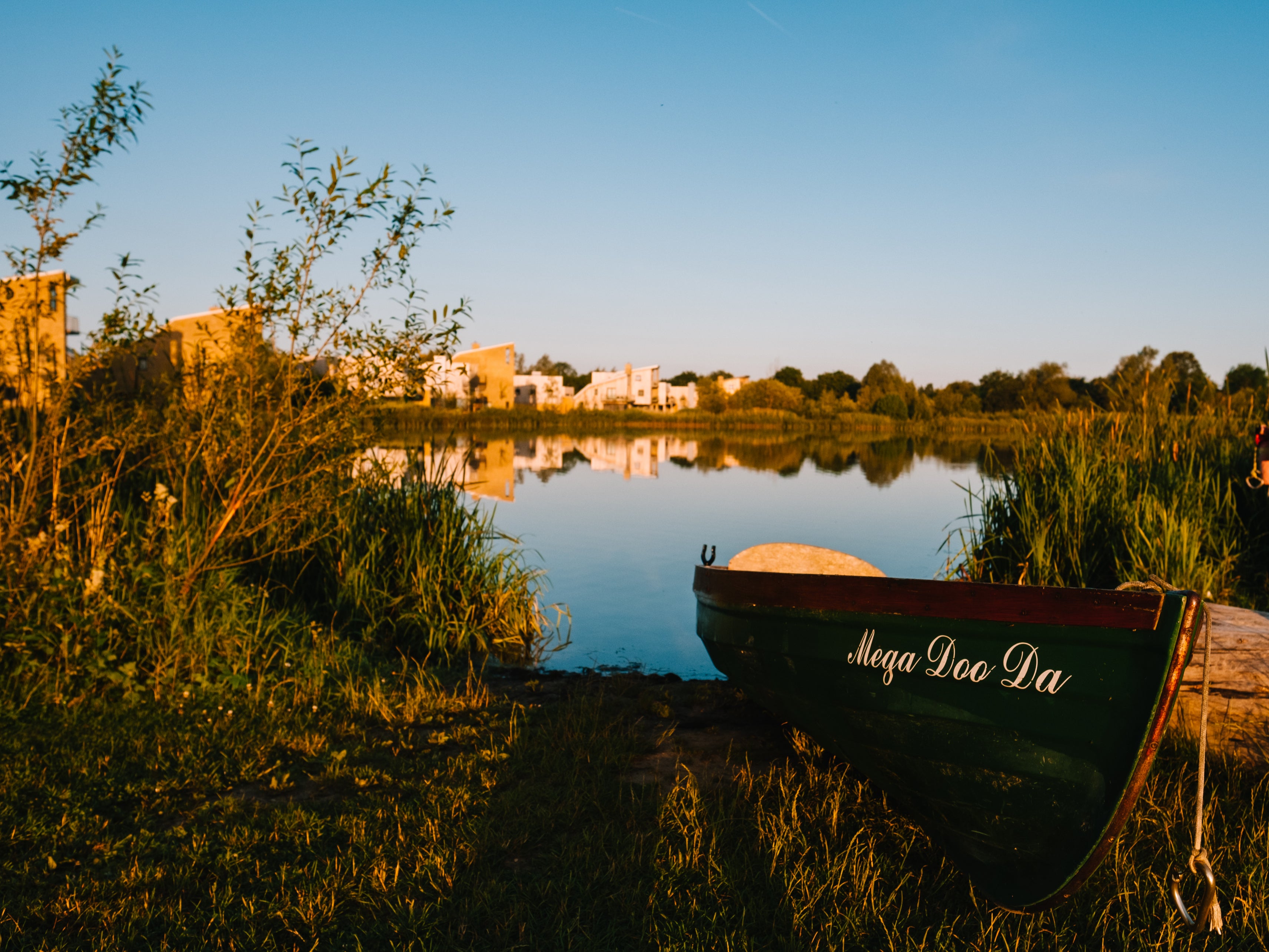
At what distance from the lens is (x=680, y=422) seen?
61.9m

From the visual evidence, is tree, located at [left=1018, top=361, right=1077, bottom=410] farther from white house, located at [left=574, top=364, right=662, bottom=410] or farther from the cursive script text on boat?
the cursive script text on boat

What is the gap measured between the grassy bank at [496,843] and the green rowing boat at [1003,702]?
1.14 ft

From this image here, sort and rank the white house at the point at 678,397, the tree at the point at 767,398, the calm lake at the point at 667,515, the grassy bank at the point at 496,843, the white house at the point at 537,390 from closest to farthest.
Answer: the grassy bank at the point at 496,843 < the calm lake at the point at 667,515 < the white house at the point at 537,390 < the tree at the point at 767,398 < the white house at the point at 678,397

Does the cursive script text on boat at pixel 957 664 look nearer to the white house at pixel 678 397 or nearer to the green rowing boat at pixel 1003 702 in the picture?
the green rowing boat at pixel 1003 702

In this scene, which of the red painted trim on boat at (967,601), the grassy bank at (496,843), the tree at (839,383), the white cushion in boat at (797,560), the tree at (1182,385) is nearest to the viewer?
the red painted trim on boat at (967,601)

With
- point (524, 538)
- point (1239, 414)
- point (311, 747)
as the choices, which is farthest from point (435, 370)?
point (1239, 414)

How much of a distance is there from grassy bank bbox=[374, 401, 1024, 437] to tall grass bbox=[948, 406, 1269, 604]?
36583 millimetres

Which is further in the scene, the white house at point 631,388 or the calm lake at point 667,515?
the white house at point 631,388

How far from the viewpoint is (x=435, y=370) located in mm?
6680

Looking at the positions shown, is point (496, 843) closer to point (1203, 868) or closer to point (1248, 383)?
point (1203, 868)

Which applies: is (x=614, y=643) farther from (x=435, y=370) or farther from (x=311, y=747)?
(x=311, y=747)

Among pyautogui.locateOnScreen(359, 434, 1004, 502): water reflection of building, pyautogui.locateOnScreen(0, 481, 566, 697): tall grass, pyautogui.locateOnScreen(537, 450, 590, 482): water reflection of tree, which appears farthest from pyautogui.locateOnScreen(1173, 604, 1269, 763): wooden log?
pyautogui.locateOnScreen(537, 450, 590, 482): water reflection of tree

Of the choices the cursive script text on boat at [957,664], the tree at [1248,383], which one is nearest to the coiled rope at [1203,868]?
the cursive script text on boat at [957,664]

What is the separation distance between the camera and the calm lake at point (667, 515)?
8875 mm
